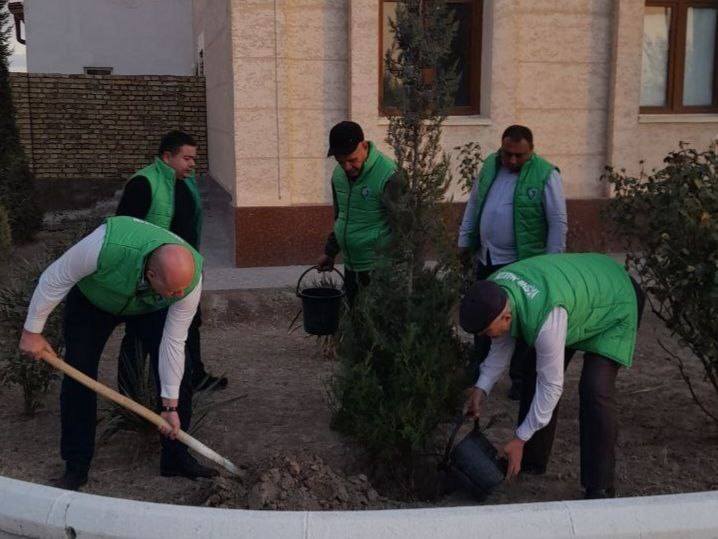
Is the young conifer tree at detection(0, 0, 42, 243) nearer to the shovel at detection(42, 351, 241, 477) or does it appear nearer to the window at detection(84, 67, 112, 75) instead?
the shovel at detection(42, 351, 241, 477)

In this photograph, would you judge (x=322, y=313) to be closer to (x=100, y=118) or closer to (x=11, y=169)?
(x=11, y=169)

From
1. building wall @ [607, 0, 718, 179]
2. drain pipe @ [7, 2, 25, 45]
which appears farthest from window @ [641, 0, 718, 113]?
drain pipe @ [7, 2, 25, 45]

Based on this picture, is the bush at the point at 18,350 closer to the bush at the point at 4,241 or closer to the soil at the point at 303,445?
the soil at the point at 303,445

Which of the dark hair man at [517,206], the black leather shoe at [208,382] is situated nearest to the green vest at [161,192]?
the black leather shoe at [208,382]

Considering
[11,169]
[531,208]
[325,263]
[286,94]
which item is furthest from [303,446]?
[11,169]

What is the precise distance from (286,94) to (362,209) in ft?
12.5

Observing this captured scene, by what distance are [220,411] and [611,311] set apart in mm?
2245

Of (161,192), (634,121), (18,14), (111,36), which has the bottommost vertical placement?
(161,192)

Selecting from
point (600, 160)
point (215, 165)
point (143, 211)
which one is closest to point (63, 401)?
point (143, 211)

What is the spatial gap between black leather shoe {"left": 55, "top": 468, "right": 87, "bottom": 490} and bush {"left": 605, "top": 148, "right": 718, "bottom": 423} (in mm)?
2705

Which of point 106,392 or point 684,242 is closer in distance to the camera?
point 106,392

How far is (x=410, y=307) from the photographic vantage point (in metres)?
3.37

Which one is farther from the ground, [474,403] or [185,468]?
[474,403]

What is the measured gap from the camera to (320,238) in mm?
7992
